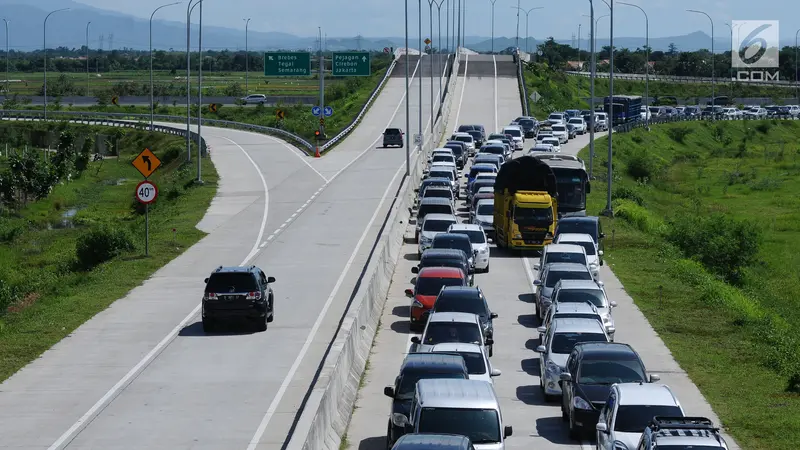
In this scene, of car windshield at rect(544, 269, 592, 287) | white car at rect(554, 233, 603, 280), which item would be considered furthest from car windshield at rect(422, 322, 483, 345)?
white car at rect(554, 233, 603, 280)

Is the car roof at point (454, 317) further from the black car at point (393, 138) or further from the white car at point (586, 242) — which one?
the black car at point (393, 138)

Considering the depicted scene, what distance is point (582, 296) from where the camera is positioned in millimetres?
30672

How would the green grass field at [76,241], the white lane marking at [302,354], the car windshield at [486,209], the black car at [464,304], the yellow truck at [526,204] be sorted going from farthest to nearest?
the car windshield at [486,209] → the yellow truck at [526,204] → the green grass field at [76,241] → the black car at [464,304] → the white lane marking at [302,354]

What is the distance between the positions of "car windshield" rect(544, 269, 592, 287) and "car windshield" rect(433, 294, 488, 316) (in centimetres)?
423

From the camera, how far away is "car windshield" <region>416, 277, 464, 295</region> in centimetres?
3241

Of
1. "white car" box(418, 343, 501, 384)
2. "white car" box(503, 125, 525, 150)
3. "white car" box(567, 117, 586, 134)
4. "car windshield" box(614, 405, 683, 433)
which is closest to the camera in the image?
"car windshield" box(614, 405, 683, 433)

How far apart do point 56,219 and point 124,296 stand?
32.2 metres

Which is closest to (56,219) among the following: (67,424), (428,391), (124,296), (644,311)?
(124,296)

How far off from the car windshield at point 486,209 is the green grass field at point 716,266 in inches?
183

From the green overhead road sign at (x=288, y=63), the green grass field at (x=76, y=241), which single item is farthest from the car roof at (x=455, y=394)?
the green overhead road sign at (x=288, y=63)

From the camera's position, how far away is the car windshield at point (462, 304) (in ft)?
96.6

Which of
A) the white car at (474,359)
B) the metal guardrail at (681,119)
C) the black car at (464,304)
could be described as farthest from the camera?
the metal guardrail at (681,119)

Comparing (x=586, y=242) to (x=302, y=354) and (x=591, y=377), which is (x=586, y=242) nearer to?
(x=302, y=354)

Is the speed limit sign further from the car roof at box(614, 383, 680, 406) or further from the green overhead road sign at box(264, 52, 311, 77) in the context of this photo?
the green overhead road sign at box(264, 52, 311, 77)
